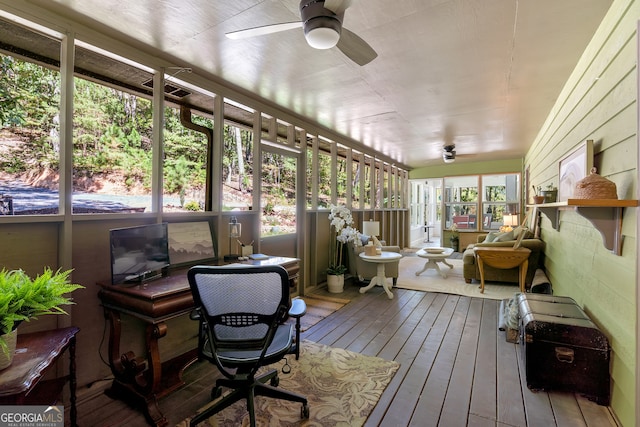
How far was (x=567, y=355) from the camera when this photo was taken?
199 centimetres

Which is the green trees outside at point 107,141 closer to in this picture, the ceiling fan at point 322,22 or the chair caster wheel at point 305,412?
the ceiling fan at point 322,22

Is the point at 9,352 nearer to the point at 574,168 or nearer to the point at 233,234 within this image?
the point at 233,234

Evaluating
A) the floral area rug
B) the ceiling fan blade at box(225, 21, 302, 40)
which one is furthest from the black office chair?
the ceiling fan blade at box(225, 21, 302, 40)

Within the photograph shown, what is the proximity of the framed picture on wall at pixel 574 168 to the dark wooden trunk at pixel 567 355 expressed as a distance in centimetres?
111

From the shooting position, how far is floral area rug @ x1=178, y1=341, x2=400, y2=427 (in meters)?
1.79

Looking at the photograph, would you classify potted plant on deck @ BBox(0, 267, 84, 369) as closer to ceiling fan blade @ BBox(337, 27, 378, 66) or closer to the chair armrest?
the chair armrest

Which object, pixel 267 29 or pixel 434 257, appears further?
pixel 434 257

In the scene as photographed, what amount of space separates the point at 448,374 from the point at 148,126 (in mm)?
3156

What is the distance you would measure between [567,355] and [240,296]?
216 cm

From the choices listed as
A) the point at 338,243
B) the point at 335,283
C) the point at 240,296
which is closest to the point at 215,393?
the point at 240,296

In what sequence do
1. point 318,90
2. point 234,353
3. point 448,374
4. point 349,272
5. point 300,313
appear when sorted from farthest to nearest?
1. point 349,272
2. point 318,90
3. point 448,374
4. point 300,313
5. point 234,353

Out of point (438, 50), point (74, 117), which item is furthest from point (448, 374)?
point (74, 117)

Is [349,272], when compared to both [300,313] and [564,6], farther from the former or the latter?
[564,6]

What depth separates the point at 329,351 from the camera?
263cm
